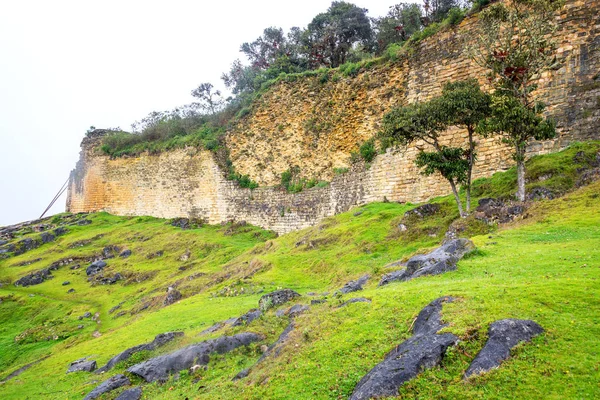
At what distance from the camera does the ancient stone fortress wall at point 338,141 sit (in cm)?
1719

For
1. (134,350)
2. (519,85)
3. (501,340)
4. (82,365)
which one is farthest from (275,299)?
(519,85)

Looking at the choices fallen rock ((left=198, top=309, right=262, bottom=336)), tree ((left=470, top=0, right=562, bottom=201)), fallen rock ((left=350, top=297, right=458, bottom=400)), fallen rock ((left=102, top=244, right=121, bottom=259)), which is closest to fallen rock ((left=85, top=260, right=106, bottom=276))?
fallen rock ((left=102, top=244, right=121, bottom=259))


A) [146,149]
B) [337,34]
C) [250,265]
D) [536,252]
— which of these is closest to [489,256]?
[536,252]

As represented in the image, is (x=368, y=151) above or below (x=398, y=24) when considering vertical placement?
below

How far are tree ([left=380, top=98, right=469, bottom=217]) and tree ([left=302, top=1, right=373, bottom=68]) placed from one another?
21.6m

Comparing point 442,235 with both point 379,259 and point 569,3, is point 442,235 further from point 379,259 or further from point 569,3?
point 569,3

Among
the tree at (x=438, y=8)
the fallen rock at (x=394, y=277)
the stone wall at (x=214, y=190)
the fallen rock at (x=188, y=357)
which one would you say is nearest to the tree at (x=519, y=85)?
the stone wall at (x=214, y=190)

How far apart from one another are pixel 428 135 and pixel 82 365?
1400 cm

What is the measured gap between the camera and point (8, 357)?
1591cm

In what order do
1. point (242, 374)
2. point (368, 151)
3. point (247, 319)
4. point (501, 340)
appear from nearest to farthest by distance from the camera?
point (501, 340)
point (242, 374)
point (247, 319)
point (368, 151)

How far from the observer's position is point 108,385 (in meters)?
8.40

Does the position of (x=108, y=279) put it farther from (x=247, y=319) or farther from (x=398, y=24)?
(x=398, y=24)

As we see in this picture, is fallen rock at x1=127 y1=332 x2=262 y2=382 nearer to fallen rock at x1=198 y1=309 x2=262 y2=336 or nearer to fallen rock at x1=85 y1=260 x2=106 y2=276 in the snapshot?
fallen rock at x1=198 y1=309 x2=262 y2=336

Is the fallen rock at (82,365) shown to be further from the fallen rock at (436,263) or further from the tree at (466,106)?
the tree at (466,106)
